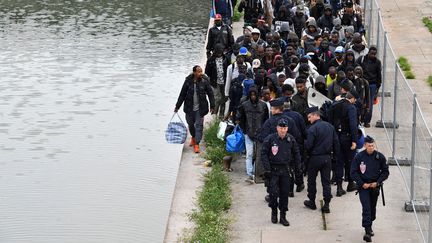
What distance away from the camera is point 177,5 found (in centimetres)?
3772

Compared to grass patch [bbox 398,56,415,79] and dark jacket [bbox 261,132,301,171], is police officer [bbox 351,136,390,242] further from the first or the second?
grass patch [bbox 398,56,415,79]

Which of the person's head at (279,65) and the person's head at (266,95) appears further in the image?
the person's head at (279,65)

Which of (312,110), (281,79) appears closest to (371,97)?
(281,79)

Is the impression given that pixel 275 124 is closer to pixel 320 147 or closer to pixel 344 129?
pixel 320 147

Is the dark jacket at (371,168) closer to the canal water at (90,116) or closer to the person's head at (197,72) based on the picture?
the canal water at (90,116)

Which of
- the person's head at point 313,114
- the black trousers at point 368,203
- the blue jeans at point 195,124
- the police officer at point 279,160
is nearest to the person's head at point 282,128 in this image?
the police officer at point 279,160

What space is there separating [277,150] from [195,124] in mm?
4328

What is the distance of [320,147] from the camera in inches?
596

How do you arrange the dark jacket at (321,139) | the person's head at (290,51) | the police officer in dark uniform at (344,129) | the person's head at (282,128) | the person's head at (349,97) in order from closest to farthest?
the person's head at (282,128), the dark jacket at (321,139), the police officer in dark uniform at (344,129), the person's head at (349,97), the person's head at (290,51)

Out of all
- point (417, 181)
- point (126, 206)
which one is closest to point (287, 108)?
point (417, 181)

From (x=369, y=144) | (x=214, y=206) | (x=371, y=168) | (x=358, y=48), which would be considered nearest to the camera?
(x=369, y=144)

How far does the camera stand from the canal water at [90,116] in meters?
17.0

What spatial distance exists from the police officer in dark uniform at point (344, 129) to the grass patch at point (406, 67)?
7378 mm

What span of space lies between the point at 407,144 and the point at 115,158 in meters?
5.53
